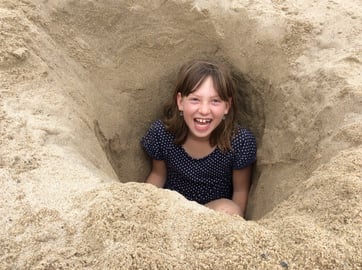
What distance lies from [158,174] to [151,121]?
0.27 metres

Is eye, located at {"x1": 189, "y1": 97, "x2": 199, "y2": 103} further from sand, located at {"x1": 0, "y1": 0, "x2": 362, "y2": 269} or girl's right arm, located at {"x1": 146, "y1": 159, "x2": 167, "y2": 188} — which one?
girl's right arm, located at {"x1": 146, "y1": 159, "x2": 167, "y2": 188}

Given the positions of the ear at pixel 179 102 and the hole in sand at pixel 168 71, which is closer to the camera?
the hole in sand at pixel 168 71

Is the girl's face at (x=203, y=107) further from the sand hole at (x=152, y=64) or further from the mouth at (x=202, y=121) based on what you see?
the sand hole at (x=152, y=64)

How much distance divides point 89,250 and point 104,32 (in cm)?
132

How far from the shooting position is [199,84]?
203cm

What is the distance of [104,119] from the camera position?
203 centimetres

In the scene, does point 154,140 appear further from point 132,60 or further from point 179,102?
point 132,60

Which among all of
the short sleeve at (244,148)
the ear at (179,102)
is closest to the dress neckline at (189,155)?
the short sleeve at (244,148)

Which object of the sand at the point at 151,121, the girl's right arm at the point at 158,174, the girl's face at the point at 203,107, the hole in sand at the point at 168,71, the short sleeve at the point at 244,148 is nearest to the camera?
the sand at the point at 151,121

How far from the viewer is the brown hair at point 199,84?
6.64ft

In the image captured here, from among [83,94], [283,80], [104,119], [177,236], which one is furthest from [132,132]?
[177,236]

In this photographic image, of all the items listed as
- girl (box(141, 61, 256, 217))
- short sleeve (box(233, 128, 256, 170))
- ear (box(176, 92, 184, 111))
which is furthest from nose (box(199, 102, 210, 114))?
short sleeve (box(233, 128, 256, 170))

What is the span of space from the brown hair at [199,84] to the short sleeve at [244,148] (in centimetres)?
4

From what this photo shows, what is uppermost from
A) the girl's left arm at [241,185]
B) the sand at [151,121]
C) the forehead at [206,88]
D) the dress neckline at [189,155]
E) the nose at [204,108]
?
the sand at [151,121]
